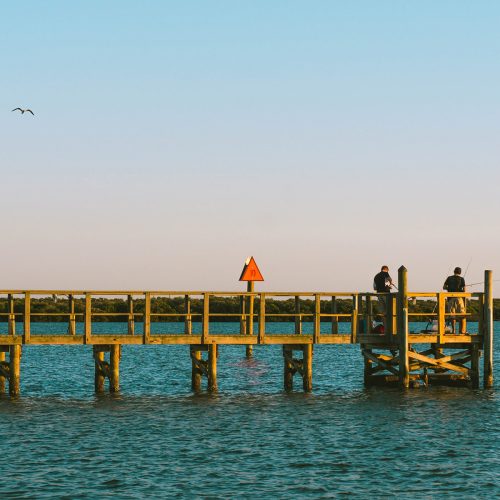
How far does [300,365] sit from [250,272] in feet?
30.7

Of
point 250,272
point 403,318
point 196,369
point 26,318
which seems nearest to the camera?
point 26,318

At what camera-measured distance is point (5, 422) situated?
27.4 m

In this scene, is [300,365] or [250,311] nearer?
[250,311]

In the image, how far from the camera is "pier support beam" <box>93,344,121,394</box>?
106 ft

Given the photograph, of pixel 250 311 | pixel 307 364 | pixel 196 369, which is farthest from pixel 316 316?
→ pixel 196 369

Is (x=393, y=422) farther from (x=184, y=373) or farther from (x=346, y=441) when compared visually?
(x=184, y=373)

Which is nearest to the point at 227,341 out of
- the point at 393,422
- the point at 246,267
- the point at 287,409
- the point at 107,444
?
the point at 287,409

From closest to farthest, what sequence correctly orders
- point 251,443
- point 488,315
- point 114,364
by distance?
point 251,443
point 114,364
point 488,315

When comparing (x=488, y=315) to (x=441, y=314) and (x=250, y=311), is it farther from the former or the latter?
(x=250, y=311)

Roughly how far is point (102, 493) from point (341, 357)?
45.8 metres

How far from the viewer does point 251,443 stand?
80.2ft

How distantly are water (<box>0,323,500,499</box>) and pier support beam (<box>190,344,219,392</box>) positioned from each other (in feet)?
2.20

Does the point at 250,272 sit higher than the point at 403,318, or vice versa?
the point at 250,272

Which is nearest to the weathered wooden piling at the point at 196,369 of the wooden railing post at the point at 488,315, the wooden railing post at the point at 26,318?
the wooden railing post at the point at 26,318
